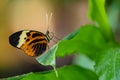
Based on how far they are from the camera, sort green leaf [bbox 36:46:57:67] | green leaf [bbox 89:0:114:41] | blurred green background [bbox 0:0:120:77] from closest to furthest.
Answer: green leaf [bbox 36:46:57:67], green leaf [bbox 89:0:114:41], blurred green background [bbox 0:0:120:77]

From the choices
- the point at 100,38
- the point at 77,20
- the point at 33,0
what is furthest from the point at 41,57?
the point at 33,0

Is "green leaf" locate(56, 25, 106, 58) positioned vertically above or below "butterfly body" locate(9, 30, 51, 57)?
below

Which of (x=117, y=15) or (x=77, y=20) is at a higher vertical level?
(x=117, y=15)

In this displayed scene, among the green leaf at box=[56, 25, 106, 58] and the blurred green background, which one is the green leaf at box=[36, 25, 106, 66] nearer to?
the green leaf at box=[56, 25, 106, 58]

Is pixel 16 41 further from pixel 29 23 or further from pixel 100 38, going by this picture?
pixel 29 23

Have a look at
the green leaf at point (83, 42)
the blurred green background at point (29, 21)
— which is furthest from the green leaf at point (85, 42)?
the blurred green background at point (29, 21)

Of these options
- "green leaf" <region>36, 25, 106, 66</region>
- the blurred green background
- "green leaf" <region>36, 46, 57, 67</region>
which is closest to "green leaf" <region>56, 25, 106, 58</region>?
"green leaf" <region>36, 25, 106, 66</region>
